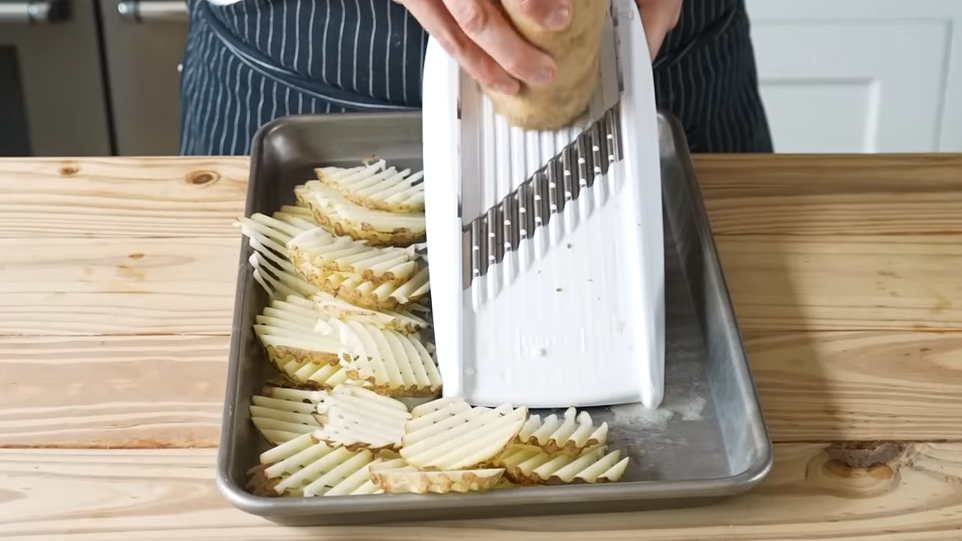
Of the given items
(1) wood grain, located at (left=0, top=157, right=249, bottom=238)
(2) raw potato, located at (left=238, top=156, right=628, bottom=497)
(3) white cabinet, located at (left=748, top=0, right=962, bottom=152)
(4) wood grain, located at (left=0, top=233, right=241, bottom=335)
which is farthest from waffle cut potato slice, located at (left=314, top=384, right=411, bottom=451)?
(3) white cabinet, located at (left=748, top=0, right=962, bottom=152)

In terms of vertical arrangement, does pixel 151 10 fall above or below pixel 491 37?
below

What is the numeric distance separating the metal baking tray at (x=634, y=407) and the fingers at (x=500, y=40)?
189 millimetres

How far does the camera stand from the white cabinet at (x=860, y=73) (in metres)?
1.40

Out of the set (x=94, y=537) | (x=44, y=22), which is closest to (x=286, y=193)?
(x=94, y=537)

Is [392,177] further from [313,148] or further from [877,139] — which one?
[877,139]

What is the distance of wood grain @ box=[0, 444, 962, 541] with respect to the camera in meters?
0.58

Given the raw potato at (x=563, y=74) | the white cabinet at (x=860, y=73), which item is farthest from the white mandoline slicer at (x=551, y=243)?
the white cabinet at (x=860, y=73)

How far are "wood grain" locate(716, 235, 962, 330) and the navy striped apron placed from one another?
21 centimetres

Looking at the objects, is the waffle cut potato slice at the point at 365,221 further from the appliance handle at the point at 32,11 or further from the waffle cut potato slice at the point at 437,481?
the appliance handle at the point at 32,11

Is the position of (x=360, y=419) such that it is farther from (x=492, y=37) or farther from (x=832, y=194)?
(x=832, y=194)

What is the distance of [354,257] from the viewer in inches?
29.6

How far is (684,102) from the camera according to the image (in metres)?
0.96

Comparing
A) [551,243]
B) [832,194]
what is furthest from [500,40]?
[832,194]

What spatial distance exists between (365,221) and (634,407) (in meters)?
0.25
